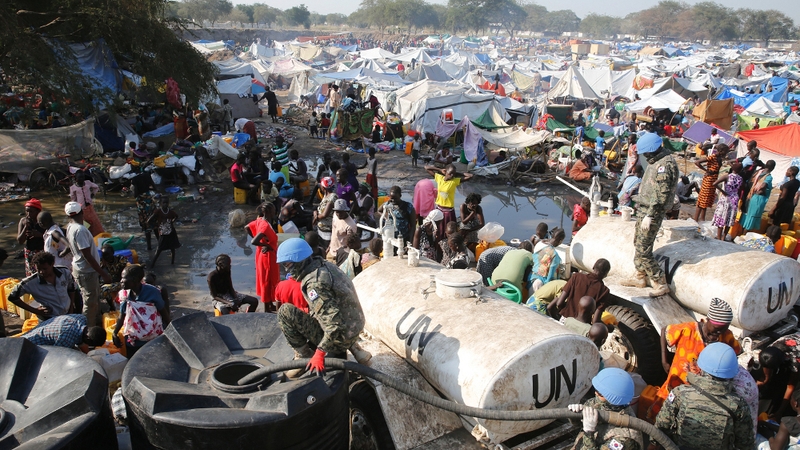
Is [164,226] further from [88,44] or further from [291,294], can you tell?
[88,44]

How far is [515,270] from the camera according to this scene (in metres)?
6.62

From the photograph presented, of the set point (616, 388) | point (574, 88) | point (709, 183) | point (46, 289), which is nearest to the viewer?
point (616, 388)

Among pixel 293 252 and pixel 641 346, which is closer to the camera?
pixel 293 252

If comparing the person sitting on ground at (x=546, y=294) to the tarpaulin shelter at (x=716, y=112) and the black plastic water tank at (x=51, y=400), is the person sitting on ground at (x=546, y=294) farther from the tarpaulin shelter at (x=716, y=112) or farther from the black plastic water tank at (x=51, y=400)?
the tarpaulin shelter at (x=716, y=112)

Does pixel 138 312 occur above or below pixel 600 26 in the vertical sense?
below

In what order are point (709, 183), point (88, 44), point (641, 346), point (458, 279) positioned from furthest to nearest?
point (88, 44) → point (709, 183) → point (641, 346) → point (458, 279)

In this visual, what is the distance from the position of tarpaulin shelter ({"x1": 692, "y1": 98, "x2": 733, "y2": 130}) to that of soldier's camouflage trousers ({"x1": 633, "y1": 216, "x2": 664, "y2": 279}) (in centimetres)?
1990

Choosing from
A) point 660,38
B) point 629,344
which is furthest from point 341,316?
point 660,38

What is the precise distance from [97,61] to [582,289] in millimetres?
15652

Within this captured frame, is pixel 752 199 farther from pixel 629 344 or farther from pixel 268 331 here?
pixel 268 331

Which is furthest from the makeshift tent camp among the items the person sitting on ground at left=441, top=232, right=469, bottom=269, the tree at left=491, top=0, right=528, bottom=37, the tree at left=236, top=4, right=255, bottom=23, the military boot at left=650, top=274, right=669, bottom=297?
the tree at left=491, top=0, right=528, bottom=37

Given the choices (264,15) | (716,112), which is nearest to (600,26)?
(264,15)

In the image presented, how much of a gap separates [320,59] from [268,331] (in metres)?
45.8

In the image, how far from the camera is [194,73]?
17.1m
